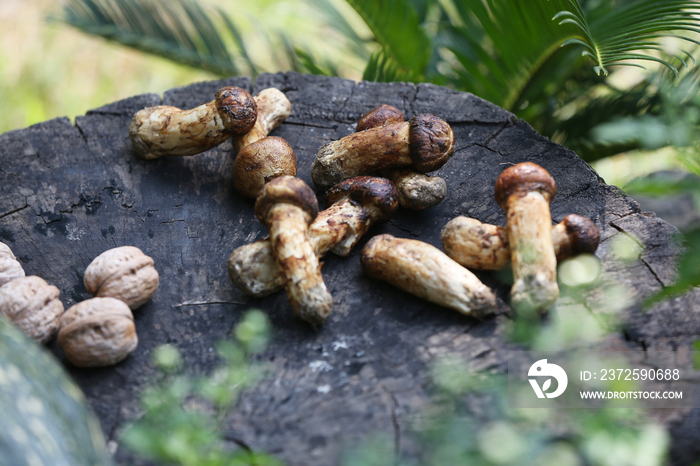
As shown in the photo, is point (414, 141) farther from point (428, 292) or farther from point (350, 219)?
point (428, 292)

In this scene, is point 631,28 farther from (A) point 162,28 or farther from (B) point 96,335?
(A) point 162,28

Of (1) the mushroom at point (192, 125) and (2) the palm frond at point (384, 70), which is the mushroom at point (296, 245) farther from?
(2) the palm frond at point (384, 70)

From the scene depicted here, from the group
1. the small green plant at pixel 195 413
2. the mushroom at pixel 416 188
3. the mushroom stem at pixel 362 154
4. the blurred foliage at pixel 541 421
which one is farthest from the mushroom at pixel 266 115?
the blurred foliage at pixel 541 421

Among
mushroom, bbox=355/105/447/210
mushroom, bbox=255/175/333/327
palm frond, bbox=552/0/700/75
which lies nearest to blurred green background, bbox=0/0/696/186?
palm frond, bbox=552/0/700/75

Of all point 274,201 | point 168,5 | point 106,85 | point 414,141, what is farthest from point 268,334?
point 106,85

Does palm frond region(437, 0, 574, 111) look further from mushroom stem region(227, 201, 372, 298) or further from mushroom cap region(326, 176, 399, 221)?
mushroom stem region(227, 201, 372, 298)

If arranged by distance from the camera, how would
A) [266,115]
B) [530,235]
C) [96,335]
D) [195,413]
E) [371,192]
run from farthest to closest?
[266,115], [371,192], [530,235], [96,335], [195,413]

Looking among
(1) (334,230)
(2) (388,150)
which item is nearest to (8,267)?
(1) (334,230)

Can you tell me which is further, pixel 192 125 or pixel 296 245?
pixel 192 125
